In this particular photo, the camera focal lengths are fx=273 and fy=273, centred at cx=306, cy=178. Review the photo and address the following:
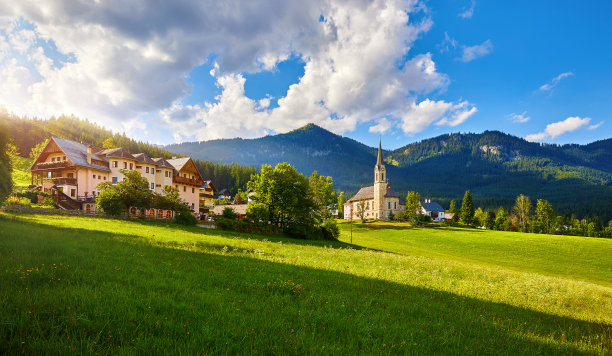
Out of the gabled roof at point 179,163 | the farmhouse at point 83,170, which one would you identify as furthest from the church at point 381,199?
the farmhouse at point 83,170

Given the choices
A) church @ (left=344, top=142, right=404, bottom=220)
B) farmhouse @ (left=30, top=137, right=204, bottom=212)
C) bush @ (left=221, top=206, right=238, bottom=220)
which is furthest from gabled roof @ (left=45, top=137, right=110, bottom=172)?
church @ (left=344, top=142, right=404, bottom=220)

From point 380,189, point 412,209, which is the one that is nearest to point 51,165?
point 412,209

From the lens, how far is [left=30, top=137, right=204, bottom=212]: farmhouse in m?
47.2

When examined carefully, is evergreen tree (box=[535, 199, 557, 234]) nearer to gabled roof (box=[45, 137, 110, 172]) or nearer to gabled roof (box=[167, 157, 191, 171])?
gabled roof (box=[167, 157, 191, 171])

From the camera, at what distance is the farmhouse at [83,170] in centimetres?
4719

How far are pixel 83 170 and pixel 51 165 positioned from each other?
706 centimetres

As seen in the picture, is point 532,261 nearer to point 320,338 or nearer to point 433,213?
point 320,338

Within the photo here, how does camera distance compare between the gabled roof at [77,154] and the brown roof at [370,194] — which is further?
the brown roof at [370,194]

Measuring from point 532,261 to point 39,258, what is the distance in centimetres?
5924

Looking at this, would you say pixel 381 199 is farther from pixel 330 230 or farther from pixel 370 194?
pixel 330 230

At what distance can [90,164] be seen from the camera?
50.3 m

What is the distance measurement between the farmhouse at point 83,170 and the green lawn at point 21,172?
2346 centimetres

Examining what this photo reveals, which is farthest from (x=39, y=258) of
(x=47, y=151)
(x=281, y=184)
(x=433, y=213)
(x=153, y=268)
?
(x=433, y=213)

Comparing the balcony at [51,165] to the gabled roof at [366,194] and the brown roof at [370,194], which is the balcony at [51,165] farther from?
the gabled roof at [366,194]
